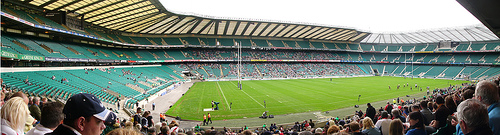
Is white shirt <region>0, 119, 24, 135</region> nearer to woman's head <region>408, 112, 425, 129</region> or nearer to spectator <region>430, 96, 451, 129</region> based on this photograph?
woman's head <region>408, 112, 425, 129</region>

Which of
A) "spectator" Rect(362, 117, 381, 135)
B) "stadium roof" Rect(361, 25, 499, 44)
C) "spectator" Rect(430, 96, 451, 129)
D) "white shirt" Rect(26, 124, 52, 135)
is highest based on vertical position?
"stadium roof" Rect(361, 25, 499, 44)

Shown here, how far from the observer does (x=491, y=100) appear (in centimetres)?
335

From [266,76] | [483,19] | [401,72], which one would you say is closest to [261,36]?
[266,76]

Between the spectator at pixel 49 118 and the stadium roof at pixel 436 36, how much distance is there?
3313 inches

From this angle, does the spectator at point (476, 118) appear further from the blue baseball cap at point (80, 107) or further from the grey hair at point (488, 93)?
the blue baseball cap at point (80, 107)

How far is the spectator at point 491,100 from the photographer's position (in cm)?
297

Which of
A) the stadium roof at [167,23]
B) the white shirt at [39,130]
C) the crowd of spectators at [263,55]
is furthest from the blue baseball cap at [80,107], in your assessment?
the crowd of spectators at [263,55]

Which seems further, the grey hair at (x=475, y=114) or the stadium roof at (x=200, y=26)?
the stadium roof at (x=200, y=26)

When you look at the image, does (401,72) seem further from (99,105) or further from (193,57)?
(99,105)

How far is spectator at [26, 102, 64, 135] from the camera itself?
9.56ft

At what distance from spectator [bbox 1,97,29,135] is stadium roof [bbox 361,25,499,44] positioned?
277 ft

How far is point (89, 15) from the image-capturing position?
3519 cm

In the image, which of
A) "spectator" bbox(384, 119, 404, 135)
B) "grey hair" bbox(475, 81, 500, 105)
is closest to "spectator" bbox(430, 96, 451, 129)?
"grey hair" bbox(475, 81, 500, 105)

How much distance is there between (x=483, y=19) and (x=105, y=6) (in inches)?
1405
